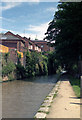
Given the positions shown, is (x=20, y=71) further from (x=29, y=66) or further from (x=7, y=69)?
(x=7, y=69)

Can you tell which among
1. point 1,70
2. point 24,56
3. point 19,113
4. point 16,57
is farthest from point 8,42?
point 19,113

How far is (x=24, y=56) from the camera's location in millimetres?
31344

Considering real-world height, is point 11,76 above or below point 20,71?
below

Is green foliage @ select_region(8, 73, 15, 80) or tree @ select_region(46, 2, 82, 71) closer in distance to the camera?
tree @ select_region(46, 2, 82, 71)

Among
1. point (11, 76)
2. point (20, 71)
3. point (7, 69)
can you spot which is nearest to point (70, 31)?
point (7, 69)

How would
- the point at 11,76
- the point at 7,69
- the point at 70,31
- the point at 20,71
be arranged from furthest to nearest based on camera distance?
the point at 20,71
the point at 11,76
the point at 7,69
the point at 70,31

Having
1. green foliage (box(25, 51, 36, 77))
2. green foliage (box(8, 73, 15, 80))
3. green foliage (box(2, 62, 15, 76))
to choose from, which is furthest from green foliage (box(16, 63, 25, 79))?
green foliage (box(2, 62, 15, 76))

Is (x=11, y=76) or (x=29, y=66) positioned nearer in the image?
(x=11, y=76)

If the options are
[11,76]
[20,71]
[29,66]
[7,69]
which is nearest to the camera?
[7,69]

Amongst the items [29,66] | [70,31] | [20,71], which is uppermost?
[70,31]

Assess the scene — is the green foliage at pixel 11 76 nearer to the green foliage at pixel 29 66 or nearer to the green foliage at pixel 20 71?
the green foliage at pixel 20 71

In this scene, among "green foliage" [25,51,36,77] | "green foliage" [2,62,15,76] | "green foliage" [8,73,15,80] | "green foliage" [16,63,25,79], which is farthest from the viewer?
"green foliage" [25,51,36,77]

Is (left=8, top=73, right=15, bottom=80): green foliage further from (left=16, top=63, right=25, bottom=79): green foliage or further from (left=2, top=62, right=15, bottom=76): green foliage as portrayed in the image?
(left=16, top=63, right=25, bottom=79): green foliage

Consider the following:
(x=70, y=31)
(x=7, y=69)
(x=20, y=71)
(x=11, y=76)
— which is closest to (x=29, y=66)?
(x=20, y=71)
